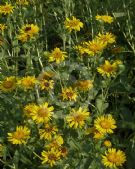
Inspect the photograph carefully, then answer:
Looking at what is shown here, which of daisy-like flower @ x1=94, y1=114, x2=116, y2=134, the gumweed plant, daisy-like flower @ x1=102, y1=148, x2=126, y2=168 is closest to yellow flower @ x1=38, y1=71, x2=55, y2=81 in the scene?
the gumweed plant

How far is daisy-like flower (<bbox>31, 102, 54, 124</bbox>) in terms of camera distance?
216 cm

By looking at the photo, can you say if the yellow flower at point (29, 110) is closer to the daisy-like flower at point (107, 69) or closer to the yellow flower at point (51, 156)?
the yellow flower at point (51, 156)

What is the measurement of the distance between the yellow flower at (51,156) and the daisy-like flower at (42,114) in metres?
0.16

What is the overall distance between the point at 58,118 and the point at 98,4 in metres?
1.21

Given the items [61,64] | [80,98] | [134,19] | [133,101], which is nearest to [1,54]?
[61,64]

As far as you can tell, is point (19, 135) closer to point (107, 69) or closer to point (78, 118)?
point (78, 118)

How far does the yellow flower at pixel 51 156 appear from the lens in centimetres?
204

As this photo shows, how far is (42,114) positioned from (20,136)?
146 millimetres

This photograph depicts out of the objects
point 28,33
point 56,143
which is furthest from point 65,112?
point 28,33

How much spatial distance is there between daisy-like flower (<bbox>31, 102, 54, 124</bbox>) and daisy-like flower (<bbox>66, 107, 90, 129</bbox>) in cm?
9

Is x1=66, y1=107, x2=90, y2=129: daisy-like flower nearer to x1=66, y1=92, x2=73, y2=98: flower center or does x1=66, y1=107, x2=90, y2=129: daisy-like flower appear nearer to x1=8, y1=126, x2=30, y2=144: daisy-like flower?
x1=66, y1=92, x2=73, y2=98: flower center

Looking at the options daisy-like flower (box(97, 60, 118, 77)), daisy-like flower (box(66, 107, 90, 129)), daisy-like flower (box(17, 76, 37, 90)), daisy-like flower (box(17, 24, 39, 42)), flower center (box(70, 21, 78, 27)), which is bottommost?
daisy-like flower (box(66, 107, 90, 129))

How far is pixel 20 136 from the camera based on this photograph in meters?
2.15

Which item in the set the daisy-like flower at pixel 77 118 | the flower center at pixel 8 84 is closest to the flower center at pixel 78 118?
the daisy-like flower at pixel 77 118
